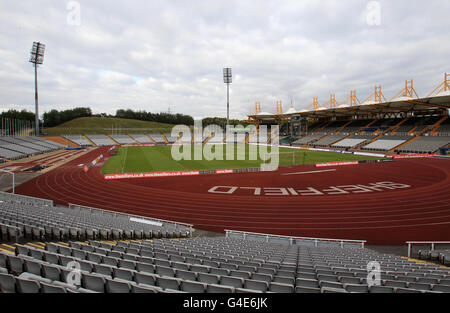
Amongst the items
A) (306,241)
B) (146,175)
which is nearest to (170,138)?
(146,175)

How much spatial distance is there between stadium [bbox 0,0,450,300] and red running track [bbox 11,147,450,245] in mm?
133

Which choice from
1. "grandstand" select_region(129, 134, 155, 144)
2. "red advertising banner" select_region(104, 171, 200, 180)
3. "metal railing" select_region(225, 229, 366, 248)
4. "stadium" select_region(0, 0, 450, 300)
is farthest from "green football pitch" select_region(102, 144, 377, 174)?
"grandstand" select_region(129, 134, 155, 144)

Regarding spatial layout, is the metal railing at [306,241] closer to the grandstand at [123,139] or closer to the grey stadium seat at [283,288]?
the grey stadium seat at [283,288]

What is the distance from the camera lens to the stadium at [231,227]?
4434mm

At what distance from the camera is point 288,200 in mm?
21375

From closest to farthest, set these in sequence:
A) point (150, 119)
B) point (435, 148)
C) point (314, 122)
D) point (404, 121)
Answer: point (435, 148), point (404, 121), point (314, 122), point (150, 119)

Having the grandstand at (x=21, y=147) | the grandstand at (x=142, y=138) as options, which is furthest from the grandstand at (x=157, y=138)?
the grandstand at (x=21, y=147)

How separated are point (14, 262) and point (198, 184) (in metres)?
23.7

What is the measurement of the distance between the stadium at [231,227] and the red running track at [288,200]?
0.13 meters

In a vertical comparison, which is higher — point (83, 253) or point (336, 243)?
point (83, 253)

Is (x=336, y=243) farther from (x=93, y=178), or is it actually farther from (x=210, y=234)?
(x=93, y=178)
